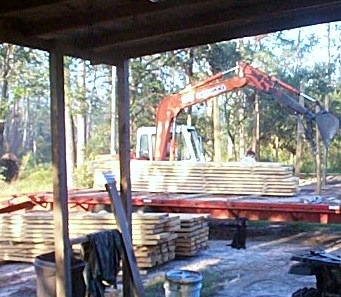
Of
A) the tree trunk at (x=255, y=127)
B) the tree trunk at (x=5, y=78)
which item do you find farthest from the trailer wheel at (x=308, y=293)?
the tree trunk at (x=255, y=127)

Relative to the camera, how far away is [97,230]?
9.35 meters

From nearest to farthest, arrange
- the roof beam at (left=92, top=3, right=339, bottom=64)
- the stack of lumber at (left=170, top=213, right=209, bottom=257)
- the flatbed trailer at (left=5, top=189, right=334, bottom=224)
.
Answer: the roof beam at (left=92, top=3, right=339, bottom=64) → the stack of lumber at (left=170, top=213, right=209, bottom=257) → the flatbed trailer at (left=5, top=189, right=334, bottom=224)

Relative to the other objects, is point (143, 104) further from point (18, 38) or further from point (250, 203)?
point (18, 38)

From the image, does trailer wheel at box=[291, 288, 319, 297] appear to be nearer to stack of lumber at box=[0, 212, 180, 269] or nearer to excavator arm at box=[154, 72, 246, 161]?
stack of lumber at box=[0, 212, 180, 269]

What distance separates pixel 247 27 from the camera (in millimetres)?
5203

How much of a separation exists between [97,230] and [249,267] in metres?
2.40

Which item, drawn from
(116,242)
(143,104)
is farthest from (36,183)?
(116,242)

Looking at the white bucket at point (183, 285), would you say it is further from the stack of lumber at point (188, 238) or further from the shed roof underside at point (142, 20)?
the stack of lumber at point (188, 238)

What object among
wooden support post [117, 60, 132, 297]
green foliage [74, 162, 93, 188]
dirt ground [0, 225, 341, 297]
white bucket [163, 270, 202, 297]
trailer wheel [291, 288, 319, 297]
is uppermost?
wooden support post [117, 60, 132, 297]

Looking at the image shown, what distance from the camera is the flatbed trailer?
1025 cm

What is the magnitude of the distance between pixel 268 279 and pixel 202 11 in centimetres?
446

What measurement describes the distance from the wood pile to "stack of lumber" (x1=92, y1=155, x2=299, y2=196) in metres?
1.99

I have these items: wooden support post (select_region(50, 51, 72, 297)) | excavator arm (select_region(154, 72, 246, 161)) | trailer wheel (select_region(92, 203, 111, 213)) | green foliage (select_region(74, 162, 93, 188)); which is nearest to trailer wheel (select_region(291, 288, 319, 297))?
wooden support post (select_region(50, 51, 72, 297))

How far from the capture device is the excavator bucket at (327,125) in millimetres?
11695
